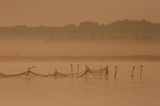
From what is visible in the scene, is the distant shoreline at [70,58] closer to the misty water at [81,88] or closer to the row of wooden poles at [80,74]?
the misty water at [81,88]

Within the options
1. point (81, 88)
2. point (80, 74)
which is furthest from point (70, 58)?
point (81, 88)

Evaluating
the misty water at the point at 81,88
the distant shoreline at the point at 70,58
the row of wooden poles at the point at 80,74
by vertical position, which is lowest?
the misty water at the point at 81,88

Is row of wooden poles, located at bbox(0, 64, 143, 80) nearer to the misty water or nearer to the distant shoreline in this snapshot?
the misty water

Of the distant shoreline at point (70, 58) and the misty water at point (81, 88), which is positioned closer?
the misty water at point (81, 88)

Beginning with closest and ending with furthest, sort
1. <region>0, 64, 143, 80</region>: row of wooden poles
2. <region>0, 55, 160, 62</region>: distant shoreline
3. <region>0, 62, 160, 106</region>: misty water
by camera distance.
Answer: <region>0, 62, 160, 106</region>: misty water < <region>0, 64, 143, 80</region>: row of wooden poles < <region>0, 55, 160, 62</region>: distant shoreline

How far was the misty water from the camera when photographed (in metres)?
5.96

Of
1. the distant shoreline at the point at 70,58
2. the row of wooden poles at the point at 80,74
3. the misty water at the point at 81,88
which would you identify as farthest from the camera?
the distant shoreline at the point at 70,58

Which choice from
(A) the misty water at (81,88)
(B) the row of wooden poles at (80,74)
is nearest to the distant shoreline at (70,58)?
(A) the misty water at (81,88)

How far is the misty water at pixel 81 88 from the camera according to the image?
235 inches

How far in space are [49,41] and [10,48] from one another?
0.80m

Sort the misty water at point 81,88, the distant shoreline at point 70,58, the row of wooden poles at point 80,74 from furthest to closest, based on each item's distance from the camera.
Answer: the distant shoreline at point 70,58 < the row of wooden poles at point 80,74 < the misty water at point 81,88

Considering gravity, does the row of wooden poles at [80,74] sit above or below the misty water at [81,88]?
above

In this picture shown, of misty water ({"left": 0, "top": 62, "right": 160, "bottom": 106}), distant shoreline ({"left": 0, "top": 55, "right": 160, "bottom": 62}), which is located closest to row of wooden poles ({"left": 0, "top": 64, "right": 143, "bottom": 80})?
misty water ({"left": 0, "top": 62, "right": 160, "bottom": 106})

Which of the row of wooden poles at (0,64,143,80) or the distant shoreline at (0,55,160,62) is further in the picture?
the distant shoreline at (0,55,160,62)
